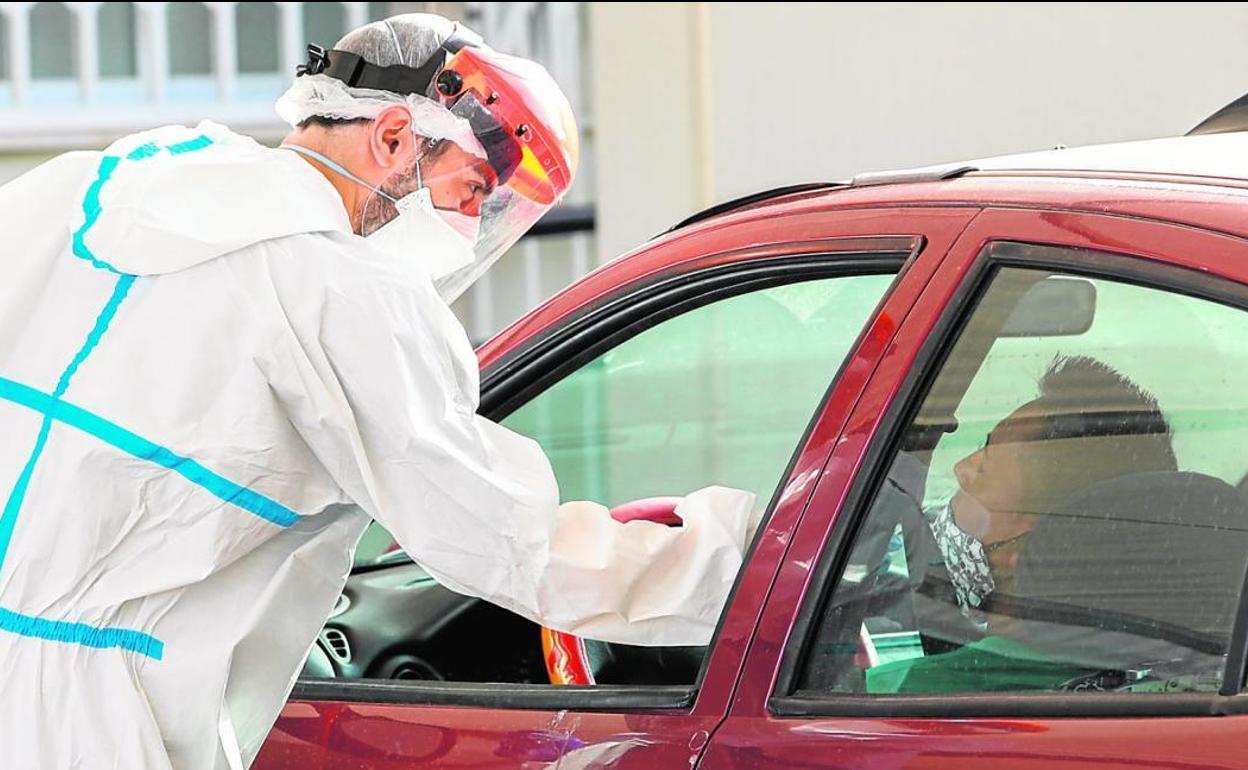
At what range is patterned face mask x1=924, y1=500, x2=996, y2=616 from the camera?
5.57ft

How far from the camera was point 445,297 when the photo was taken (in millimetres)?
2217

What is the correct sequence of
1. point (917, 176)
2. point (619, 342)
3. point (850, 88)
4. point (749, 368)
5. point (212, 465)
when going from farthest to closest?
point (850, 88) → point (749, 368) → point (619, 342) → point (917, 176) → point (212, 465)

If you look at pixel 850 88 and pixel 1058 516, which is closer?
pixel 1058 516

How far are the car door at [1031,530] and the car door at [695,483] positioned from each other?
34 mm

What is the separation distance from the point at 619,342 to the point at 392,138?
1.17 feet

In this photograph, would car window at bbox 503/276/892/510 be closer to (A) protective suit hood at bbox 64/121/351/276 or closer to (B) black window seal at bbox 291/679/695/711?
(B) black window seal at bbox 291/679/695/711

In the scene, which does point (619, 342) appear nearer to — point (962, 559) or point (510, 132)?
point (510, 132)

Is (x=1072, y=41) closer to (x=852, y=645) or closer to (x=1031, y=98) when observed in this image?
(x=1031, y=98)

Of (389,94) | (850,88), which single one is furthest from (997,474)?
(850,88)

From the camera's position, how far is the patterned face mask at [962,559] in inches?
66.8

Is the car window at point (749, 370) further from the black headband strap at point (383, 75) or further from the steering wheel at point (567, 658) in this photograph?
the black headband strap at point (383, 75)

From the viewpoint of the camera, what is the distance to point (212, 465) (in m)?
1.75

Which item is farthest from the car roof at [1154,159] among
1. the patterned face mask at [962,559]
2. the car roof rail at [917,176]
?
the patterned face mask at [962,559]

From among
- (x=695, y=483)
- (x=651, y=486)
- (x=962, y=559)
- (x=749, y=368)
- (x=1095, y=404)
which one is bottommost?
(x=651, y=486)
